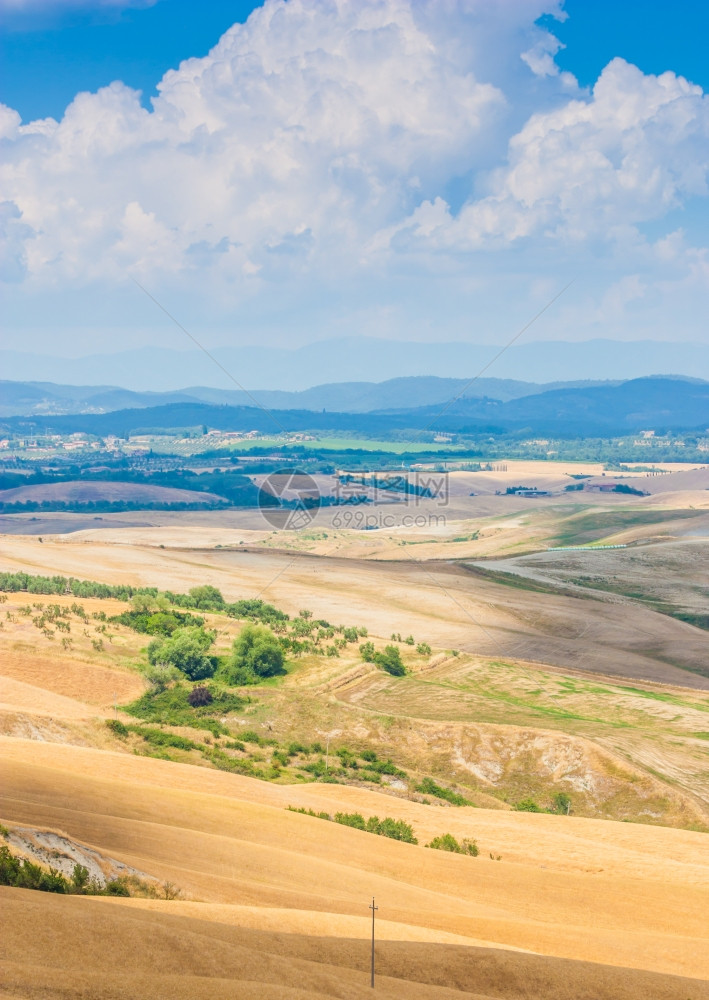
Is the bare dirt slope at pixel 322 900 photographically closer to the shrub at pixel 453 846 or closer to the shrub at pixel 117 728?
the shrub at pixel 453 846

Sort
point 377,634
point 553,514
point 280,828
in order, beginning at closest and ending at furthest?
point 280,828
point 377,634
point 553,514

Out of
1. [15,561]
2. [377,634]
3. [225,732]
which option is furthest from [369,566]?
[225,732]

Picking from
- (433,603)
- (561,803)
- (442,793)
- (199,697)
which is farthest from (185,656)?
(433,603)

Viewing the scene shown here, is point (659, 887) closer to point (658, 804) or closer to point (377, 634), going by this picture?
point (658, 804)

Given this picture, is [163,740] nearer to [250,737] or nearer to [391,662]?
[250,737]

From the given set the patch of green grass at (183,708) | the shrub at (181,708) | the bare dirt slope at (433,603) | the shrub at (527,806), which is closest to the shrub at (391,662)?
Result: the bare dirt slope at (433,603)

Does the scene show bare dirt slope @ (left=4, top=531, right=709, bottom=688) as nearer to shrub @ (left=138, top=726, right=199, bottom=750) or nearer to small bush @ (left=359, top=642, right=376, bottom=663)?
small bush @ (left=359, top=642, right=376, bottom=663)
